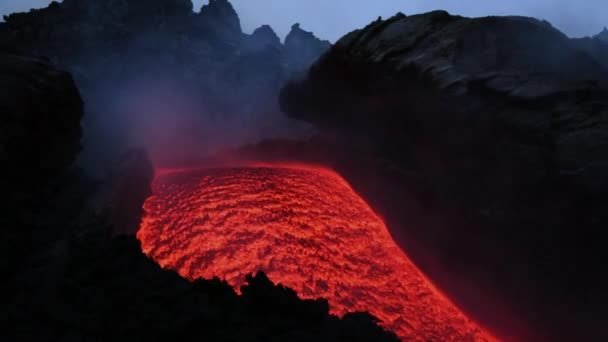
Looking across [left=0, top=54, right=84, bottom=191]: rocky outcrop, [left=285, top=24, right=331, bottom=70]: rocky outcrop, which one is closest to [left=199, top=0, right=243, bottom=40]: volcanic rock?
[left=285, top=24, right=331, bottom=70]: rocky outcrop

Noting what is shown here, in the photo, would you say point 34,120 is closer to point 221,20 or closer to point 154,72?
point 154,72

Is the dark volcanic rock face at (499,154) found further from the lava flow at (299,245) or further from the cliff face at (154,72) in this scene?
the cliff face at (154,72)

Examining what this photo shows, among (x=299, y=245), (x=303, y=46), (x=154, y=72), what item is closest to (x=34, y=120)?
(x=299, y=245)

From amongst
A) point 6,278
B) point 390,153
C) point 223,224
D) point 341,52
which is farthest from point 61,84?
point 390,153

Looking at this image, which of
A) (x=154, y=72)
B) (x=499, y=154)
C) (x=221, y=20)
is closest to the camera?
(x=499, y=154)

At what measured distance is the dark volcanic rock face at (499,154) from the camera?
5855 mm

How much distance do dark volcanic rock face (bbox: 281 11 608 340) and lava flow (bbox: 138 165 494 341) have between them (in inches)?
32.9

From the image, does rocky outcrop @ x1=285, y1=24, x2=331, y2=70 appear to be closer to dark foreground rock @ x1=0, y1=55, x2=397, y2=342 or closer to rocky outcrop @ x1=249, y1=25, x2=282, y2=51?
rocky outcrop @ x1=249, y1=25, x2=282, y2=51

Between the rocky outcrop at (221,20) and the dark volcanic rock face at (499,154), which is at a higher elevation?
the rocky outcrop at (221,20)

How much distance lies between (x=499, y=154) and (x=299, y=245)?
5.54m

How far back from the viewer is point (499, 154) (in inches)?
274

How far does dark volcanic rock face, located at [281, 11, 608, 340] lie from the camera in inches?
231

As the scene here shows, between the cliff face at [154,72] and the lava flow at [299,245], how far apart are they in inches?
142

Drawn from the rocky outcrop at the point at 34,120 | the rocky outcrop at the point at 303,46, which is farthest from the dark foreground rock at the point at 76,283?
the rocky outcrop at the point at 303,46
